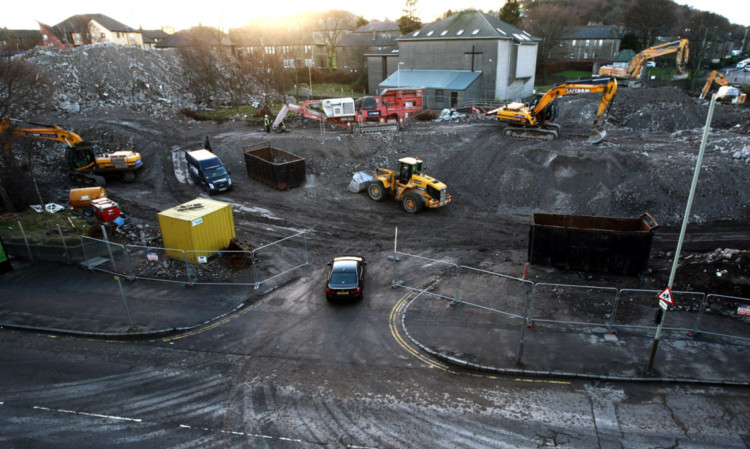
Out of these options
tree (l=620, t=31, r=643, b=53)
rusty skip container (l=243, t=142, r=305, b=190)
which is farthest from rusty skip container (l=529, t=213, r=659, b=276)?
tree (l=620, t=31, r=643, b=53)

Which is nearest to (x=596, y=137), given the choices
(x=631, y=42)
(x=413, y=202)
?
(x=413, y=202)

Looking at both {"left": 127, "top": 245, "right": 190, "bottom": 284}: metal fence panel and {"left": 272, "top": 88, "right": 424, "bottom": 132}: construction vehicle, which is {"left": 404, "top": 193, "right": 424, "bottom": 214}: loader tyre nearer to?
{"left": 127, "top": 245, "right": 190, "bottom": 284}: metal fence panel

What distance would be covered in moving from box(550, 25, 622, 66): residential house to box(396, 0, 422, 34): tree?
24.5 metres

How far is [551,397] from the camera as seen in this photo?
1120 cm

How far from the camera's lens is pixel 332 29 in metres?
79.1

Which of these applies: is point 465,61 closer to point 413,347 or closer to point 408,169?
point 408,169

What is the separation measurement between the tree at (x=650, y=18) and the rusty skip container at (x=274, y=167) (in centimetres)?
7504

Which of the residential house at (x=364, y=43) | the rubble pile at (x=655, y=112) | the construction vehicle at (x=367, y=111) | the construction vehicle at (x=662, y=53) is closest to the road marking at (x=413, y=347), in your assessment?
the construction vehicle at (x=367, y=111)

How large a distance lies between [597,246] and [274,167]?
18.6 meters

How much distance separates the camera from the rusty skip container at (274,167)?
88.1 ft

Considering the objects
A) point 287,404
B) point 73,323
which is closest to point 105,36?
point 73,323

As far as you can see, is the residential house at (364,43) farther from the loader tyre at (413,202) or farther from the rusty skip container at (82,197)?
the rusty skip container at (82,197)

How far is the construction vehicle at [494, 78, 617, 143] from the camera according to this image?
27500mm

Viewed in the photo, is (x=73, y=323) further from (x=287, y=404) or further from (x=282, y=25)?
(x=282, y=25)
